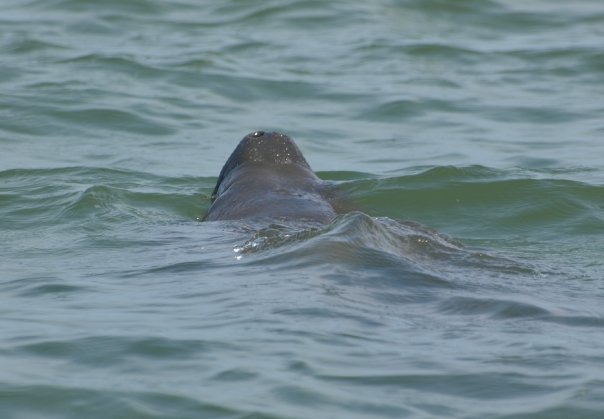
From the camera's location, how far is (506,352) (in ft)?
18.2

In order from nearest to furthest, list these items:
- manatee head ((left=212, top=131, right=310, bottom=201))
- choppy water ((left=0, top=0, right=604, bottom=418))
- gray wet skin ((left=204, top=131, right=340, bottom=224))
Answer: choppy water ((left=0, top=0, right=604, bottom=418)) < gray wet skin ((left=204, top=131, right=340, bottom=224)) < manatee head ((left=212, top=131, right=310, bottom=201))

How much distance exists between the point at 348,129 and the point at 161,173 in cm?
270

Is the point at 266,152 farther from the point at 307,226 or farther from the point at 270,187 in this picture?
the point at 307,226

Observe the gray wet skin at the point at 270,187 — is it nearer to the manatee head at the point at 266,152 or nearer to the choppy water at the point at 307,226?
the manatee head at the point at 266,152

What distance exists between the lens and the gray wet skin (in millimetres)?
8234

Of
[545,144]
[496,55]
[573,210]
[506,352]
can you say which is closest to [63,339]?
[506,352]

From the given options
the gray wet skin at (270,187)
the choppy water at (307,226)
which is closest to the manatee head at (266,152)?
the gray wet skin at (270,187)

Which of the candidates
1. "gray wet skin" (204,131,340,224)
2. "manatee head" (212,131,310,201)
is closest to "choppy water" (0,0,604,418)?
"gray wet skin" (204,131,340,224)

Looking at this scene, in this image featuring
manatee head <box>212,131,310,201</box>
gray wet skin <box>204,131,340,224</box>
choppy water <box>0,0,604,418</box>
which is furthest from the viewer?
manatee head <box>212,131,310,201</box>

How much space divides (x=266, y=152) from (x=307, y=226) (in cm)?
152

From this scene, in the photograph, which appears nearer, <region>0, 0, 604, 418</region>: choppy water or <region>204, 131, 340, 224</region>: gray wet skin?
<region>0, 0, 604, 418</region>: choppy water

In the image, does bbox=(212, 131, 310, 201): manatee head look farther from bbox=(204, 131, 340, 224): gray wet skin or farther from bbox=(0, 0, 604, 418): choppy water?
bbox=(0, 0, 604, 418): choppy water

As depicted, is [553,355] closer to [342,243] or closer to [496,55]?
[342,243]

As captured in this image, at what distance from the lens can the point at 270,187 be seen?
872 centimetres
